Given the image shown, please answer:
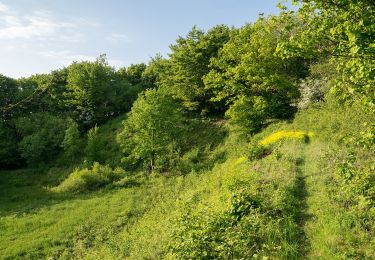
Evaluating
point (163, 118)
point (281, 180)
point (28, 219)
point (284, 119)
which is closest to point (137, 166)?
point (163, 118)

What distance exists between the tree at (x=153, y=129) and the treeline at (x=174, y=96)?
11 centimetres

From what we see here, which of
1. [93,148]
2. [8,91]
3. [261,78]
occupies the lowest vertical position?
[93,148]

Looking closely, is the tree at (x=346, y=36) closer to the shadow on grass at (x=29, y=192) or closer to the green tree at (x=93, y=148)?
the shadow on grass at (x=29, y=192)

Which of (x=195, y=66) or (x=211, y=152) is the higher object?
(x=195, y=66)

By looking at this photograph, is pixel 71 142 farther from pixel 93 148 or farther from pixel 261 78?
pixel 261 78

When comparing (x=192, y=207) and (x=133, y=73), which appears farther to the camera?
(x=133, y=73)

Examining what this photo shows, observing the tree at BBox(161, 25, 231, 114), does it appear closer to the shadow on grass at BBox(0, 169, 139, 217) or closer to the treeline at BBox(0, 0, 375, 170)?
the treeline at BBox(0, 0, 375, 170)

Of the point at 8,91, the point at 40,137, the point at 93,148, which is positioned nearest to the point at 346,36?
the point at 93,148

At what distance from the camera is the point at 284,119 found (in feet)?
113

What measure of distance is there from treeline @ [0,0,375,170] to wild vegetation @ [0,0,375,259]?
0.68 ft

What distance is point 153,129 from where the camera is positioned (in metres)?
35.7

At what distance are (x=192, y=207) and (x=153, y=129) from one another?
18.5 metres

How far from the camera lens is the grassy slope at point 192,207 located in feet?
35.6

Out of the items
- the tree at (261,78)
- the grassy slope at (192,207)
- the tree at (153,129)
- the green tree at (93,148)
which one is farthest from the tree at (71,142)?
the tree at (261,78)
